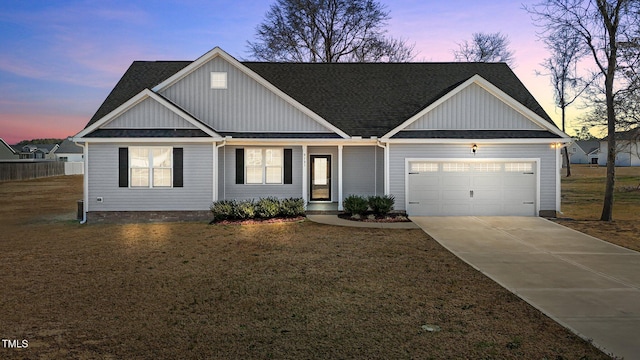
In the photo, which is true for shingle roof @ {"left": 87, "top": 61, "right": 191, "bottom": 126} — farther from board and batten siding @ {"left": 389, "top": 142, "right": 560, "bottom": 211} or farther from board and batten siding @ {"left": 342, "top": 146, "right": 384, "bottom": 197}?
board and batten siding @ {"left": 389, "top": 142, "right": 560, "bottom": 211}

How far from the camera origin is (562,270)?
891 centimetres

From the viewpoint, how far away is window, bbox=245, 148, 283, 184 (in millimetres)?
17297

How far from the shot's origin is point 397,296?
7.07 meters

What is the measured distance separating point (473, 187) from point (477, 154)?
4.17 ft

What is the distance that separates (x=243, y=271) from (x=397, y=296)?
3.27 metres

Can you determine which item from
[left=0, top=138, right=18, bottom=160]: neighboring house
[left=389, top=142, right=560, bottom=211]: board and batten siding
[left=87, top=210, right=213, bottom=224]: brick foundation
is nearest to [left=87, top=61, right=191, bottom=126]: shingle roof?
[left=87, top=210, right=213, bottom=224]: brick foundation

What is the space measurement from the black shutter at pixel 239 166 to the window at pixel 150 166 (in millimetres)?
2572

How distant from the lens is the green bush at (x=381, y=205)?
1580 cm

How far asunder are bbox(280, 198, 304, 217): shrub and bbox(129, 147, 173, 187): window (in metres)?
4.25

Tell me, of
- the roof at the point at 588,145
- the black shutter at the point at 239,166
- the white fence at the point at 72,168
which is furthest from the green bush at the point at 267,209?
the roof at the point at 588,145

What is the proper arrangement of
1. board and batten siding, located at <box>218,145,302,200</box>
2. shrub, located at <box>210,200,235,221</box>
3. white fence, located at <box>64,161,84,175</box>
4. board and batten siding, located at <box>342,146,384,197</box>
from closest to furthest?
shrub, located at <box>210,200,235,221</box>
board and batten siding, located at <box>218,145,302,200</box>
board and batten siding, located at <box>342,146,384,197</box>
white fence, located at <box>64,161,84,175</box>

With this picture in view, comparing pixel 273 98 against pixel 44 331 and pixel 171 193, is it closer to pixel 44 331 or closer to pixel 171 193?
pixel 171 193

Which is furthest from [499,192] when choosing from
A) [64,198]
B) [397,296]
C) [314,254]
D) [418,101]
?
[64,198]

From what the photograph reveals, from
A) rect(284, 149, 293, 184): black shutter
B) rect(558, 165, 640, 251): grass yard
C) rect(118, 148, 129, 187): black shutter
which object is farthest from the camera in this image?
rect(284, 149, 293, 184): black shutter
